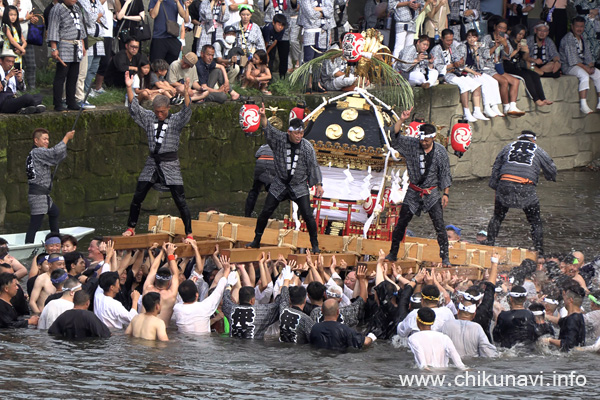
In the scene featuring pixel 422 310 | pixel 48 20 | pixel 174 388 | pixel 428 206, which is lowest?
pixel 174 388

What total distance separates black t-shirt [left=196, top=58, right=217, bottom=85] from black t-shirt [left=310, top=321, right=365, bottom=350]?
27.5 ft

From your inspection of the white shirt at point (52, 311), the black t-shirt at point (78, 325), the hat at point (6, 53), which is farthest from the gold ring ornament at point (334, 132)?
the hat at point (6, 53)

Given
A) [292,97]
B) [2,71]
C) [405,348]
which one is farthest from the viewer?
[292,97]

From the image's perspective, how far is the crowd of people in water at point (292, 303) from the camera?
11.3 metres

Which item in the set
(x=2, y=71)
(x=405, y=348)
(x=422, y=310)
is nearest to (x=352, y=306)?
(x=405, y=348)

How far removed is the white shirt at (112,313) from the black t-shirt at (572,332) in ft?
13.5

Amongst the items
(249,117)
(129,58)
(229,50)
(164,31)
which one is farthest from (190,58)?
(249,117)

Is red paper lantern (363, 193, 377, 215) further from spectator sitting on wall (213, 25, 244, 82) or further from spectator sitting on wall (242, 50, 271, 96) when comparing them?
spectator sitting on wall (242, 50, 271, 96)

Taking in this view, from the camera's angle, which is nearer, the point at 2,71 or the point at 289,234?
the point at 289,234

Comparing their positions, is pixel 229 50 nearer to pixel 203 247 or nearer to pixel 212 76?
pixel 212 76

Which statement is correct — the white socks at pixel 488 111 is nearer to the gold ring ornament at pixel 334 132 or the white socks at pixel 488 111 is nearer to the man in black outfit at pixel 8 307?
the gold ring ornament at pixel 334 132

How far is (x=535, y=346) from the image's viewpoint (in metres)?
11.5

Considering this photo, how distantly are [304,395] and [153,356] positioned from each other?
1.68 meters

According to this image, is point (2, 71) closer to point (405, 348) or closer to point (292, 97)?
point (292, 97)
